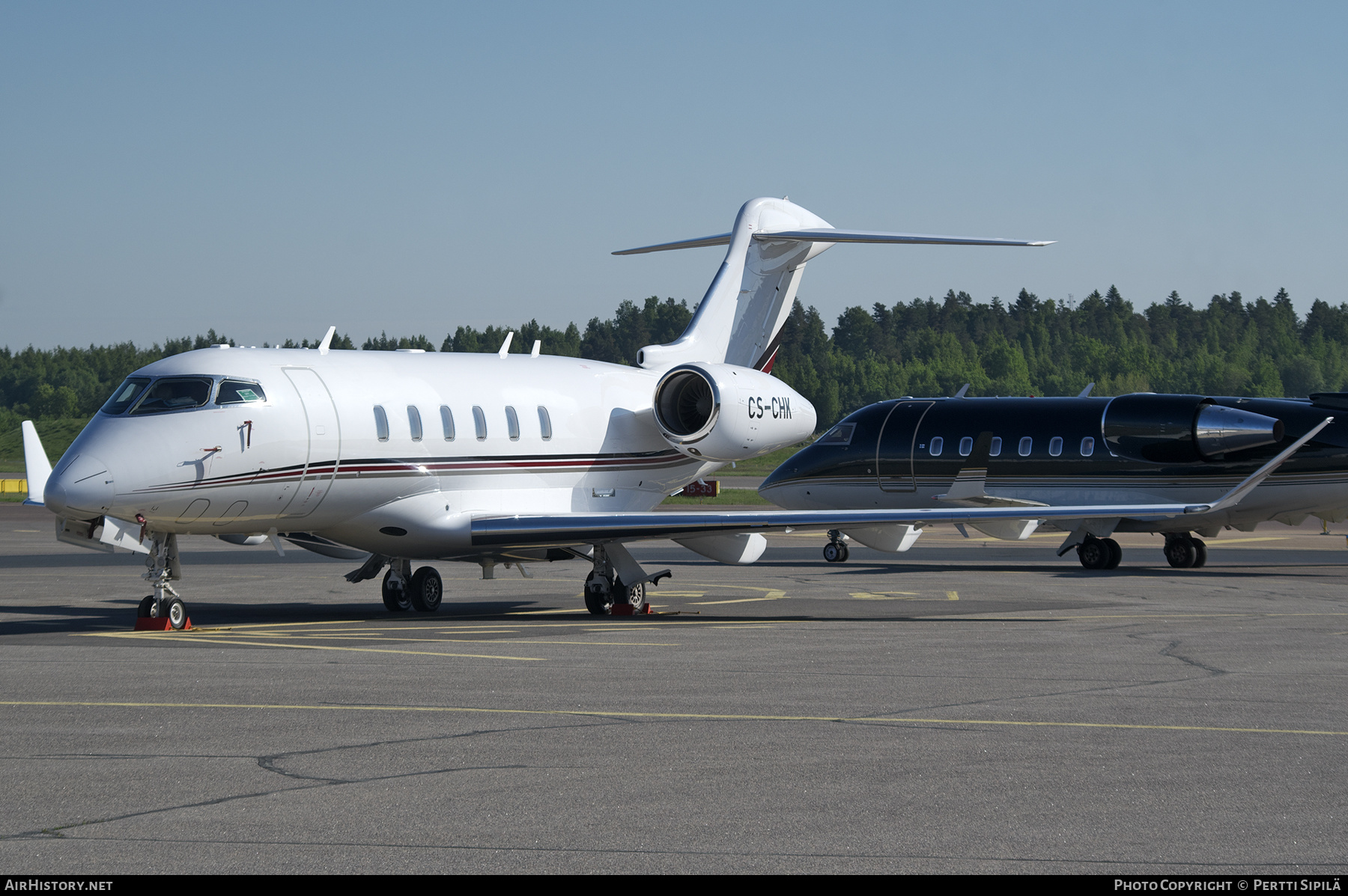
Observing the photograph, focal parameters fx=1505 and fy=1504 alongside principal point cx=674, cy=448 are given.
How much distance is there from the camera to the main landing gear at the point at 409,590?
2059 centimetres

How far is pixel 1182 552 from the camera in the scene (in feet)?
96.3

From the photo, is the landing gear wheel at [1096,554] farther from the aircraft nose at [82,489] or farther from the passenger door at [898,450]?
the aircraft nose at [82,489]

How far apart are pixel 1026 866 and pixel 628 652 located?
332 inches

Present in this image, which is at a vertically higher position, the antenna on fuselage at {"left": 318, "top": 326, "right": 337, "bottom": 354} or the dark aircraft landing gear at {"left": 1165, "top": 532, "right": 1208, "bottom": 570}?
the antenna on fuselage at {"left": 318, "top": 326, "right": 337, "bottom": 354}

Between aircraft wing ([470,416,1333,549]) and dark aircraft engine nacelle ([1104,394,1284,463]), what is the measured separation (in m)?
8.17

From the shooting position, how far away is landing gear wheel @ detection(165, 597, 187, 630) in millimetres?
16984

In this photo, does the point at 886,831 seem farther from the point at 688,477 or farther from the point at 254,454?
the point at 688,477

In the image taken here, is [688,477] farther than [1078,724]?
Yes

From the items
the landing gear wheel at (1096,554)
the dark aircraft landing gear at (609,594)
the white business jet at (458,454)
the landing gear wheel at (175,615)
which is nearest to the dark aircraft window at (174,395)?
the white business jet at (458,454)

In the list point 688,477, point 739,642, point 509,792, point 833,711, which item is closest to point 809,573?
point 688,477

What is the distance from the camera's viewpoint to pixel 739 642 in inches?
619

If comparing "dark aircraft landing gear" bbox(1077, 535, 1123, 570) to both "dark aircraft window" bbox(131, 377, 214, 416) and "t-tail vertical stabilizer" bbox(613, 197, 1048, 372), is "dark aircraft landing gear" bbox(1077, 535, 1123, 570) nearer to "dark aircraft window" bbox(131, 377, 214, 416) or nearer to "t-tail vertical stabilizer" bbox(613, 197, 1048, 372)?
"t-tail vertical stabilizer" bbox(613, 197, 1048, 372)

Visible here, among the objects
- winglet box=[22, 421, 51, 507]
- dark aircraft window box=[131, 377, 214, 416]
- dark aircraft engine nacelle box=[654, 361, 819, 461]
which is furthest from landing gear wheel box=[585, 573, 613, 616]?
winglet box=[22, 421, 51, 507]

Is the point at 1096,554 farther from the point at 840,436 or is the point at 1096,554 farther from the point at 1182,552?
the point at 840,436
